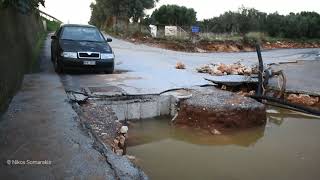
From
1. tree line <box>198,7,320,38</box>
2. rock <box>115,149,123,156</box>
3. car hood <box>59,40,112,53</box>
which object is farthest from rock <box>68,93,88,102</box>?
tree line <box>198,7,320,38</box>

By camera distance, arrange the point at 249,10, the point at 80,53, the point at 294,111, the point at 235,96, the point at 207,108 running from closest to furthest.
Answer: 1. the point at 207,108
2. the point at 235,96
3. the point at 294,111
4. the point at 80,53
5. the point at 249,10

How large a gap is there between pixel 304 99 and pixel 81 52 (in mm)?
6798

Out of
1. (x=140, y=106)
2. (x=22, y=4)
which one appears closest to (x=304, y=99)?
(x=140, y=106)

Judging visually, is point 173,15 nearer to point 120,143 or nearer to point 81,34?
point 81,34

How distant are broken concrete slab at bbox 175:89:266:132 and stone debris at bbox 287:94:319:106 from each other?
2266 mm

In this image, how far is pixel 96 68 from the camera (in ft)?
41.7

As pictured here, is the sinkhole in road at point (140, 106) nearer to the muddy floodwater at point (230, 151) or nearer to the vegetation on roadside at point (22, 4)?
the muddy floodwater at point (230, 151)

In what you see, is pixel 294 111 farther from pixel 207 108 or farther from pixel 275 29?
Answer: pixel 275 29

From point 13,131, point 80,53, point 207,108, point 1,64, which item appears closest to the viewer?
point 13,131

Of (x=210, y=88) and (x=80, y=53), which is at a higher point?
(x=80, y=53)

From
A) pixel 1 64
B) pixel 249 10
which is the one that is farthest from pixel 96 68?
pixel 249 10

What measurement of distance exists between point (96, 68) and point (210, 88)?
3807 mm

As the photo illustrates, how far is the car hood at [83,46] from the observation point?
1249 centimetres

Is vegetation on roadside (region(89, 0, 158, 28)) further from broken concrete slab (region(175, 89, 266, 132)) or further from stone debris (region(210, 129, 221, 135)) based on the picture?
stone debris (region(210, 129, 221, 135))
